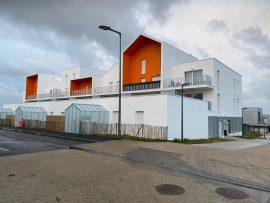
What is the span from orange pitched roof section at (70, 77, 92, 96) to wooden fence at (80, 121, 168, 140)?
59.2ft

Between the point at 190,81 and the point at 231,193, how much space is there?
846 inches

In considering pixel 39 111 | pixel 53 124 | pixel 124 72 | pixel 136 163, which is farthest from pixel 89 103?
pixel 136 163

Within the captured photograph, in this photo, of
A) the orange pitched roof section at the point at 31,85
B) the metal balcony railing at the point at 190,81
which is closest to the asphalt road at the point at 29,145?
the metal balcony railing at the point at 190,81

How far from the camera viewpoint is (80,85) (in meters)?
40.8

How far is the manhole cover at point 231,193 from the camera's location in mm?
5506

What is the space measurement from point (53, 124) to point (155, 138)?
1385 centimetres

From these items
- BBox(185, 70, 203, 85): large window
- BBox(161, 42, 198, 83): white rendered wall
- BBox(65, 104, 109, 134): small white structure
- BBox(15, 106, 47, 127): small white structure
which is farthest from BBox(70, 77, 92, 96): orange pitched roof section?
BBox(185, 70, 203, 85): large window

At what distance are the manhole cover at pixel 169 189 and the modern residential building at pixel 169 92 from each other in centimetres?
1191

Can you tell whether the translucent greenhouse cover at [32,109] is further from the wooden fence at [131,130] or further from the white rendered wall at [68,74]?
the wooden fence at [131,130]

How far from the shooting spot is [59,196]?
5.16m

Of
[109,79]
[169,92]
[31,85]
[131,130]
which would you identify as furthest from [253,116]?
[31,85]

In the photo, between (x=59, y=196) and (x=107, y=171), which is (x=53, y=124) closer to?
(x=107, y=171)

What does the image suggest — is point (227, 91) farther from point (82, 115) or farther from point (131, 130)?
point (82, 115)

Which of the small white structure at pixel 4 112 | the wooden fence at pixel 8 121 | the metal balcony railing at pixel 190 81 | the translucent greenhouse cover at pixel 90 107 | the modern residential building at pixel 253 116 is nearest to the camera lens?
the translucent greenhouse cover at pixel 90 107
